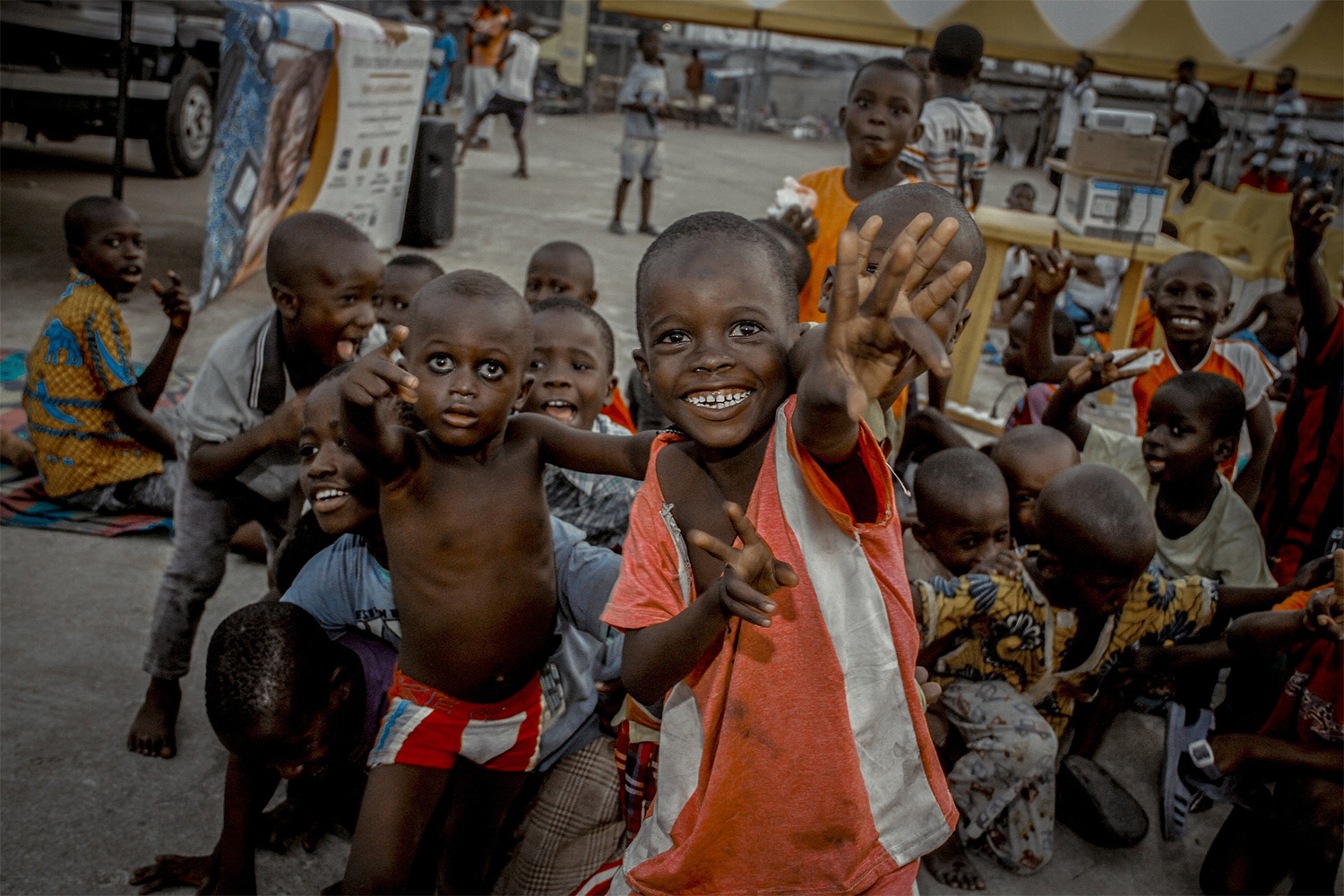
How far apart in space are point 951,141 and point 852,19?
25.0 feet

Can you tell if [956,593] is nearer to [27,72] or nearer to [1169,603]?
[1169,603]

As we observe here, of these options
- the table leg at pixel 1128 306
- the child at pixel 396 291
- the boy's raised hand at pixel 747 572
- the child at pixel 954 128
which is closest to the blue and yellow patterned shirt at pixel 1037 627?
the boy's raised hand at pixel 747 572

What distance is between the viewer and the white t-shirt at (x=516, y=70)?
11.9 m

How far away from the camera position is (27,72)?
691 centimetres

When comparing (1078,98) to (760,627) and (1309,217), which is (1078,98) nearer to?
(1309,217)

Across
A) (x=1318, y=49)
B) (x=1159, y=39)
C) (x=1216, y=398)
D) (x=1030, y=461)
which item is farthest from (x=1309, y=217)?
(x=1318, y=49)

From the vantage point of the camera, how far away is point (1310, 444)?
10.5 ft

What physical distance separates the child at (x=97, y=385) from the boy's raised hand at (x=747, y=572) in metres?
2.70

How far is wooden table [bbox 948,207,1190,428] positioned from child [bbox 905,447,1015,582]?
2.99m

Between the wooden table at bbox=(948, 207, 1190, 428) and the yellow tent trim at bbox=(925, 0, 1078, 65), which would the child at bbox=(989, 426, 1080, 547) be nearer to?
the wooden table at bbox=(948, 207, 1190, 428)

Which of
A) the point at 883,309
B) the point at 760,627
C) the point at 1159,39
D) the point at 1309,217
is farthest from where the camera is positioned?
the point at 1159,39

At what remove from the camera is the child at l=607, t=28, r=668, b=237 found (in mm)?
8672

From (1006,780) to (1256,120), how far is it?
23113 mm

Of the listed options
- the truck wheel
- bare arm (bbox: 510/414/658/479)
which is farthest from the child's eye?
the truck wheel
